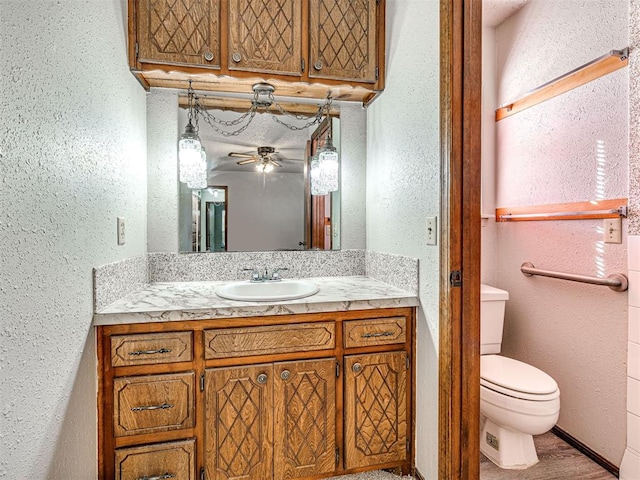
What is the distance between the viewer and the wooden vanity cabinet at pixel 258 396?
136 cm

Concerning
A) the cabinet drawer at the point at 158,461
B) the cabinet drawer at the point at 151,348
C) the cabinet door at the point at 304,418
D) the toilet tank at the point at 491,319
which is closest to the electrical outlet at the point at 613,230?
the toilet tank at the point at 491,319

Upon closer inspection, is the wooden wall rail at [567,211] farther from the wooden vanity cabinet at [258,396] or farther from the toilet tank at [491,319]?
the wooden vanity cabinet at [258,396]

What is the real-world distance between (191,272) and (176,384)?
732 mm

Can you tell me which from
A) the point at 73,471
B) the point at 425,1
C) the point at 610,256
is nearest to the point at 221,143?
the point at 425,1

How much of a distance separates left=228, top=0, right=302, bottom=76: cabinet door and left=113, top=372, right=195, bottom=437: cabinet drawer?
1385mm

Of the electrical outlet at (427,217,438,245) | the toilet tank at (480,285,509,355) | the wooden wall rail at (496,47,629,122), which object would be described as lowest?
the toilet tank at (480,285,509,355)

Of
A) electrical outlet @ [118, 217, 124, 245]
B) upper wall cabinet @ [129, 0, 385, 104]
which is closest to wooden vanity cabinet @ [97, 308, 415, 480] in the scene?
electrical outlet @ [118, 217, 124, 245]

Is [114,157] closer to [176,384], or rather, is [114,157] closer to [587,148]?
[176,384]

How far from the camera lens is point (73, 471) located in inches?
45.1

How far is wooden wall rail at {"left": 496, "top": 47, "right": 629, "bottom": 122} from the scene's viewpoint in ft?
5.45

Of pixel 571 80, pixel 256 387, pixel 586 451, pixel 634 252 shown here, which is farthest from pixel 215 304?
pixel 571 80

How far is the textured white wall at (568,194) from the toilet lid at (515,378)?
293 mm

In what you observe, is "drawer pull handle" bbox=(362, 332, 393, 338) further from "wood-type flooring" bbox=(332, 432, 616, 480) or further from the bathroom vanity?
"wood-type flooring" bbox=(332, 432, 616, 480)

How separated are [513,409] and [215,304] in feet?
4.64
